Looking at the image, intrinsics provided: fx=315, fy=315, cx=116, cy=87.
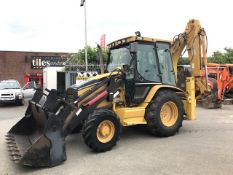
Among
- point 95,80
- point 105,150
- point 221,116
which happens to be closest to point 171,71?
point 95,80

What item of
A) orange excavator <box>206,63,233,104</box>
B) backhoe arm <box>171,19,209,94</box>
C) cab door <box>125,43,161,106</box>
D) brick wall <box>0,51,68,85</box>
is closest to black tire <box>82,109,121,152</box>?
cab door <box>125,43,161,106</box>

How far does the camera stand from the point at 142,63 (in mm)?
8070

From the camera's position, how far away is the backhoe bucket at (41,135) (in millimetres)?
5766

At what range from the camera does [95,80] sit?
25.1 ft

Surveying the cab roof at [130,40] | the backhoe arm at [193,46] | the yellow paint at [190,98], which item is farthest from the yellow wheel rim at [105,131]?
the backhoe arm at [193,46]

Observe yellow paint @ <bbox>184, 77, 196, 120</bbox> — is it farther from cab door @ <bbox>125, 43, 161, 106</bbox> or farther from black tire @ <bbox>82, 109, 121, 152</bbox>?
black tire @ <bbox>82, 109, 121, 152</bbox>

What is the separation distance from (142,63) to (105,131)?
2185mm

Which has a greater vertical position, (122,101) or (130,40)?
(130,40)

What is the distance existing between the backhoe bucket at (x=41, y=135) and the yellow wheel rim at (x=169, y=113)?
2719mm

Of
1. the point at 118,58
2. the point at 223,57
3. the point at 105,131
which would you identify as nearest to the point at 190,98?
the point at 118,58

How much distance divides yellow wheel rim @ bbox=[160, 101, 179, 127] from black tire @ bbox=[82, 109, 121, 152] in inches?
66.2

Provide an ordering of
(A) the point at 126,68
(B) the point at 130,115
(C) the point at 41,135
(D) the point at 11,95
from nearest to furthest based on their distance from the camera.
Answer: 1. (C) the point at 41,135
2. (B) the point at 130,115
3. (A) the point at 126,68
4. (D) the point at 11,95

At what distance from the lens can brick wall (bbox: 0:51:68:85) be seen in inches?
1396

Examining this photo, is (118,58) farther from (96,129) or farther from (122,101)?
(96,129)
